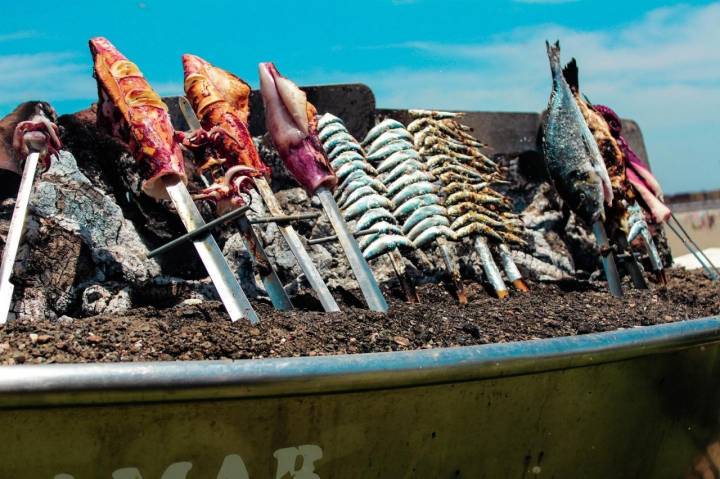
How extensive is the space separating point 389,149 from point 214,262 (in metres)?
1.26

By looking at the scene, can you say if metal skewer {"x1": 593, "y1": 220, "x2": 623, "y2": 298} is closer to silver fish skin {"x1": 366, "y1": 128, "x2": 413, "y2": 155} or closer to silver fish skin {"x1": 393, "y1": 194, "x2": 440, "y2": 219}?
silver fish skin {"x1": 393, "y1": 194, "x2": 440, "y2": 219}

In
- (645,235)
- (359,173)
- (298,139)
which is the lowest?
(645,235)

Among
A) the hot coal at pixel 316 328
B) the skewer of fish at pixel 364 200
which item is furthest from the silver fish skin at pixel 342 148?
the hot coal at pixel 316 328

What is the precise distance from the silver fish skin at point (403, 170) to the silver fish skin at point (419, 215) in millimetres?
206

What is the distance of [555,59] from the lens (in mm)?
3441

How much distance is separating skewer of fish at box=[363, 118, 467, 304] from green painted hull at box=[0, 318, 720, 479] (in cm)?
103

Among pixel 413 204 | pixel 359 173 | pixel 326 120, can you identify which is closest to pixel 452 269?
pixel 413 204

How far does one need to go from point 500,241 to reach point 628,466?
1220 millimetres

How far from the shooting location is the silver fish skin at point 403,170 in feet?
11.3

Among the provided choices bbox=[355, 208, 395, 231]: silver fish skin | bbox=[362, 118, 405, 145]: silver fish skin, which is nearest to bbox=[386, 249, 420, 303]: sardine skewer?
bbox=[355, 208, 395, 231]: silver fish skin

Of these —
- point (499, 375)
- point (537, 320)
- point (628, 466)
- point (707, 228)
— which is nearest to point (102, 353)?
point (499, 375)

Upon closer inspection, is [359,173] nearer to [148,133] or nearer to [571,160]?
[571,160]

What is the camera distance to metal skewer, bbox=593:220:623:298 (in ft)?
10.7

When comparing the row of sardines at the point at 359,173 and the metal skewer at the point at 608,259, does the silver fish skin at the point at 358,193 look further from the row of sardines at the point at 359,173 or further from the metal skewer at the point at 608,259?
the metal skewer at the point at 608,259
